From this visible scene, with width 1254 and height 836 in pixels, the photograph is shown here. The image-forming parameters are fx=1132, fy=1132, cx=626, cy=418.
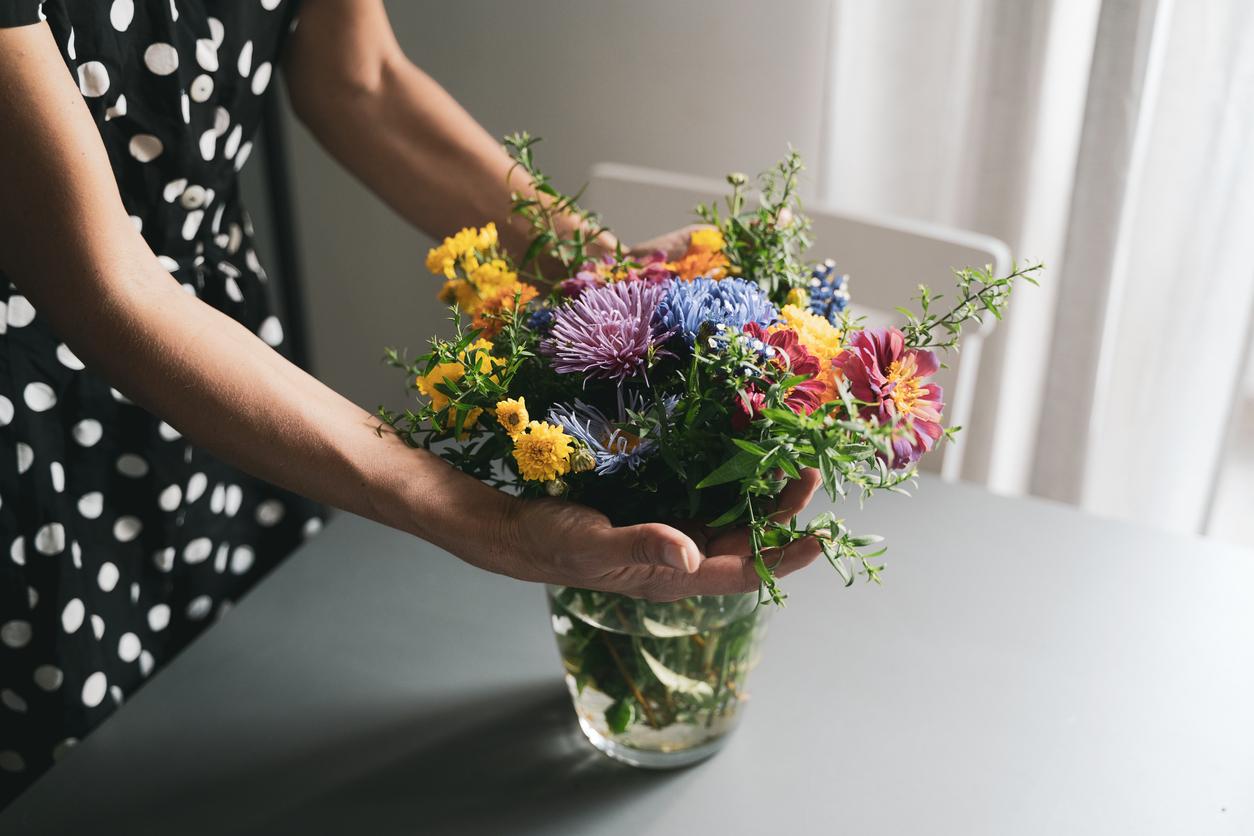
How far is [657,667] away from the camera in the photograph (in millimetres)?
753

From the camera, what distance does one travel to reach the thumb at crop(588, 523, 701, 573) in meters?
0.60

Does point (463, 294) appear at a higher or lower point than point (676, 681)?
higher

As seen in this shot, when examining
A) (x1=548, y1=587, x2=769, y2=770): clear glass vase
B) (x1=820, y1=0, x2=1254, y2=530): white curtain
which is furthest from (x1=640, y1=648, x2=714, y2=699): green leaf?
(x1=820, y1=0, x2=1254, y2=530): white curtain

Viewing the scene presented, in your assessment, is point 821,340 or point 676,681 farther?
point 676,681

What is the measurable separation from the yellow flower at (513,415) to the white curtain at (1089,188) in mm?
959

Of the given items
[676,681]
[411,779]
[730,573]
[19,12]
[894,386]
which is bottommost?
[411,779]

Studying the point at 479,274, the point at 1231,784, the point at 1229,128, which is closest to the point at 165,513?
the point at 479,274

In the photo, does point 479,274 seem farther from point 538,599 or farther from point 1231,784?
point 1231,784

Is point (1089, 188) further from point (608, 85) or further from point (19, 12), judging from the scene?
point (19, 12)

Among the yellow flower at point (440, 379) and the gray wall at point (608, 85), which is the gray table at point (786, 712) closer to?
the yellow flower at point (440, 379)

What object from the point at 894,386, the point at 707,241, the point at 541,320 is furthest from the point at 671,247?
the point at 894,386

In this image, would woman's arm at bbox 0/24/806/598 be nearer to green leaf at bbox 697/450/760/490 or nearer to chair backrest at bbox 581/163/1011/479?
green leaf at bbox 697/450/760/490

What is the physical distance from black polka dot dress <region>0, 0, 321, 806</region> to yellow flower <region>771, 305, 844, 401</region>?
566 millimetres

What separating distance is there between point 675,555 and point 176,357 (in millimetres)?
364
